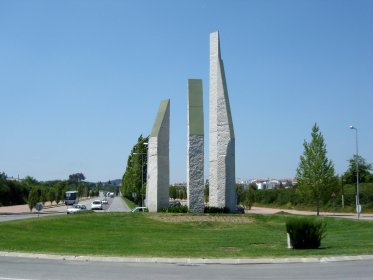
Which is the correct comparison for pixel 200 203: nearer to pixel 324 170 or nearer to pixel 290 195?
pixel 324 170

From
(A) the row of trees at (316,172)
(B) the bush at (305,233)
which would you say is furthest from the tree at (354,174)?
(B) the bush at (305,233)

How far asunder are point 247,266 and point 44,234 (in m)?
14.4

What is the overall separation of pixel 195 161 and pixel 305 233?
16.5m

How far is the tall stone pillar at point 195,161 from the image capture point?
3309 centimetres

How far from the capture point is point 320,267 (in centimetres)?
1276

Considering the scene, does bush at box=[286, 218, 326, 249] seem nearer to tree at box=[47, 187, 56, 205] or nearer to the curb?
the curb

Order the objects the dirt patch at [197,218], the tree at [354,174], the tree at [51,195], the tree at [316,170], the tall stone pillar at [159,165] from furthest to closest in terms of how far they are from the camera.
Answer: the tree at [51,195]
the tree at [354,174]
the tree at [316,170]
the tall stone pillar at [159,165]
the dirt patch at [197,218]

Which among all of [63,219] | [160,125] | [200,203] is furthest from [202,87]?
[63,219]

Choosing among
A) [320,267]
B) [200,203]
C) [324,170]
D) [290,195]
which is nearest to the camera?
[320,267]

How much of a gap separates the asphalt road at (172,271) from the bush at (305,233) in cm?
365

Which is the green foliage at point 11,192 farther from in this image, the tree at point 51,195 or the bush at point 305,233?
the bush at point 305,233

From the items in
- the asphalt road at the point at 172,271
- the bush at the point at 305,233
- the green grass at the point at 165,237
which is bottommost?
the green grass at the point at 165,237

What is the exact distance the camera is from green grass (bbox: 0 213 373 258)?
16406 mm

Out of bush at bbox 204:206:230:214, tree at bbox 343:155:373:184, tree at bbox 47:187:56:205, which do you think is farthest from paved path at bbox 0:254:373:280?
tree at bbox 47:187:56:205
